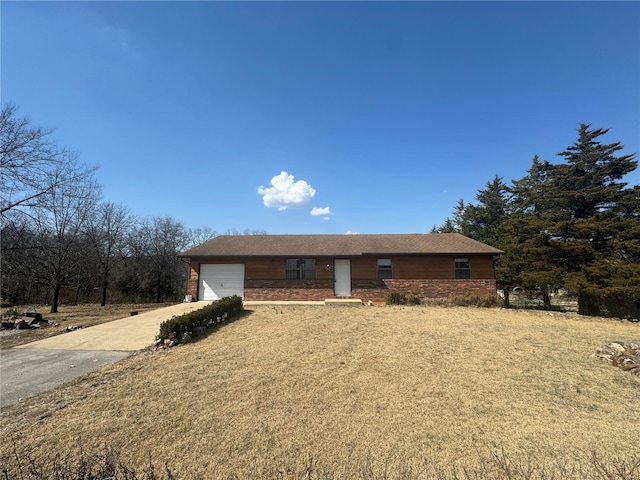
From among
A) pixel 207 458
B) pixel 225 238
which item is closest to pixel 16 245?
pixel 225 238

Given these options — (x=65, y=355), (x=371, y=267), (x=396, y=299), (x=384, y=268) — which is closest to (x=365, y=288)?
(x=371, y=267)

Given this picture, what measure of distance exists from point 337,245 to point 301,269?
2722 mm

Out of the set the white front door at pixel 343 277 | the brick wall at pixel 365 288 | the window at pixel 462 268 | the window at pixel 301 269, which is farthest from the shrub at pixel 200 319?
the window at pixel 462 268

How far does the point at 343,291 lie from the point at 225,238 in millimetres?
8620

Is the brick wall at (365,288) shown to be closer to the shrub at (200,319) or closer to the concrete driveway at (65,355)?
the shrub at (200,319)

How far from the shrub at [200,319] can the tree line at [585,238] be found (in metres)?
14.5

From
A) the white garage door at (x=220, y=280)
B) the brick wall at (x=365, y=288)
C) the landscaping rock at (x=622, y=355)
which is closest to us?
the landscaping rock at (x=622, y=355)

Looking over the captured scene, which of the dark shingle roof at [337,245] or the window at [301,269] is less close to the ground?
the dark shingle roof at [337,245]

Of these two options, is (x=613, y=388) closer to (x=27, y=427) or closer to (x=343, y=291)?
(x=27, y=427)

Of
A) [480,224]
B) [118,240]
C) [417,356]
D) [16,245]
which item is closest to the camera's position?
[417,356]

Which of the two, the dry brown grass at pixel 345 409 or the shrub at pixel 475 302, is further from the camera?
the shrub at pixel 475 302

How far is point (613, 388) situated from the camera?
545cm

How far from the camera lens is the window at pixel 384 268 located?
17109 millimetres

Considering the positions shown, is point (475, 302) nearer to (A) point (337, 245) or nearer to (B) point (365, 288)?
(B) point (365, 288)
